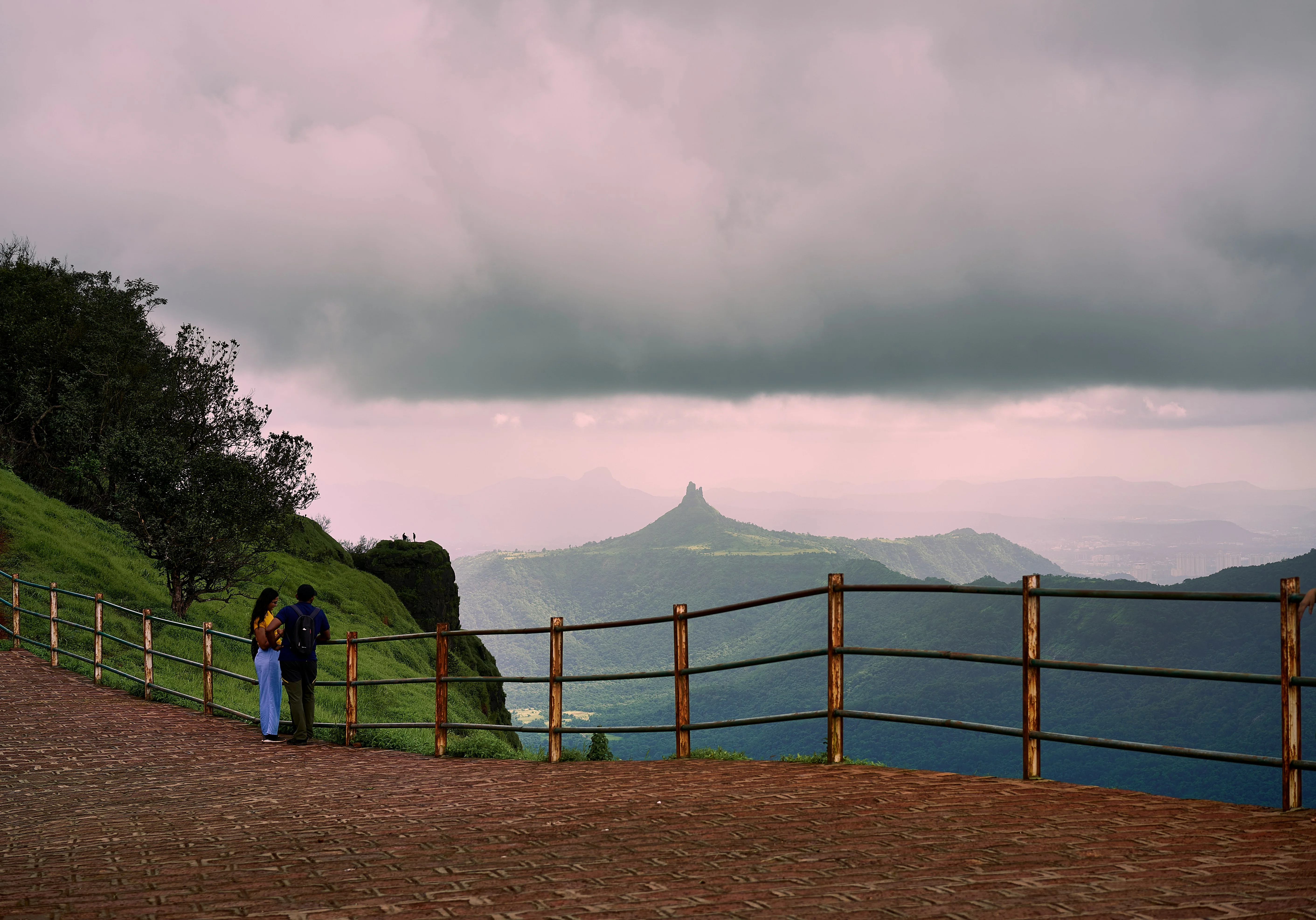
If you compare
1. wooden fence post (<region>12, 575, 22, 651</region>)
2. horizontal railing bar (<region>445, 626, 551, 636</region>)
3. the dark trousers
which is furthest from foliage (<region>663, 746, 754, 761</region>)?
wooden fence post (<region>12, 575, 22, 651</region>)

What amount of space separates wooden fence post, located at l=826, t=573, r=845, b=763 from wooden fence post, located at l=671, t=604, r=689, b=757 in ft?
4.39

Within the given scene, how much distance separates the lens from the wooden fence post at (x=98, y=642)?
19519 millimetres

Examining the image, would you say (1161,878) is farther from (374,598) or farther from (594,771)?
(374,598)

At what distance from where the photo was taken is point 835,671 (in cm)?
943

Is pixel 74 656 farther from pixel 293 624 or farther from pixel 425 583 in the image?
pixel 425 583

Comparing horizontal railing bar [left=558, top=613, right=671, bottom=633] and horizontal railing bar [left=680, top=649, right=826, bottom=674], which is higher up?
horizontal railing bar [left=558, top=613, right=671, bottom=633]

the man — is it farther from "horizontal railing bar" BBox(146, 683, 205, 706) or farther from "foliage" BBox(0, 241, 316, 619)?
"foliage" BBox(0, 241, 316, 619)

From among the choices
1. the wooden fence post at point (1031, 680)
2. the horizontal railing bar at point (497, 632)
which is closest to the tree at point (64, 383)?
the horizontal railing bar at point (497, 632)

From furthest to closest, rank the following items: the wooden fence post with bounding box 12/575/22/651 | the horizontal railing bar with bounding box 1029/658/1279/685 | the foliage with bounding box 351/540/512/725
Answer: the foliage with bounding box 351/540/512/725 → the wooden fence post with bounding box 12/575/22/651 → the horizontal railing bar with bounding box 1029/658/1279/685

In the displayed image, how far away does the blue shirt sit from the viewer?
13641 mm

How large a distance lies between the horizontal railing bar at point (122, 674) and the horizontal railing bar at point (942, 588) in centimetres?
1512

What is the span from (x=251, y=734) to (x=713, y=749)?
26.2 feet

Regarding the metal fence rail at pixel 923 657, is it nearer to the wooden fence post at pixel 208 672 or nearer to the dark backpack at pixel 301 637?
the dark backpack at pixel 301 637

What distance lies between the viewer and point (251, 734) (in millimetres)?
15312
